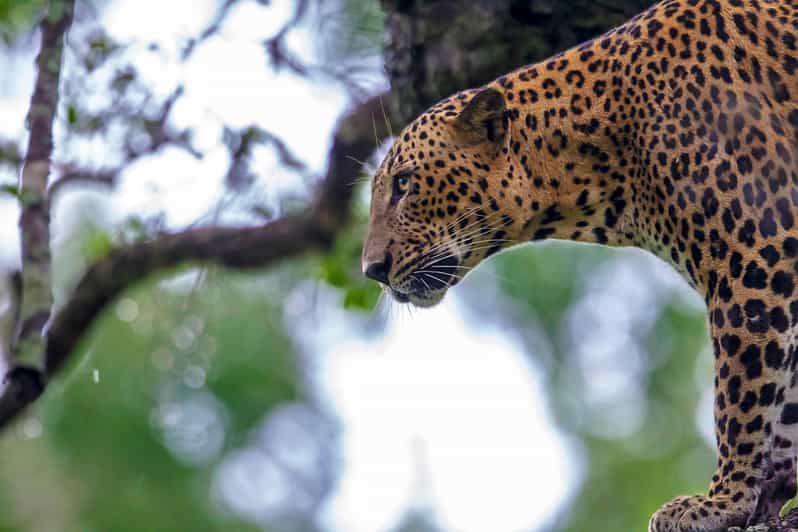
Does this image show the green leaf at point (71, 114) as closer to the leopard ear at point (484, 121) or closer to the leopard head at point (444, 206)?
the leopard head at point (444, 206)

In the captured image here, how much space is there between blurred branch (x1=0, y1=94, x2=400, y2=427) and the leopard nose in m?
2.86

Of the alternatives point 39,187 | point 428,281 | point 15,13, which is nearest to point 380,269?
point 428,281

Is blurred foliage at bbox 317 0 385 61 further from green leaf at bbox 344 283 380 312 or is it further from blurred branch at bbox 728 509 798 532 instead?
blurred branch at bbox 728 509 798 532

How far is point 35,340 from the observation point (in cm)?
565

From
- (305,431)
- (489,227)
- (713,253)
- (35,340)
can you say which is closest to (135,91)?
(489,227)

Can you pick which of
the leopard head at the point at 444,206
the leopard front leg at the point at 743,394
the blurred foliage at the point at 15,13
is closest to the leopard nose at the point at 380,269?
the leopard head at the point at 444,206

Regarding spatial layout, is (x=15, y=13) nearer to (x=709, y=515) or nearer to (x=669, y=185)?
(x=669, y=185)

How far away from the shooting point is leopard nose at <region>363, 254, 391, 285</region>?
285 inches

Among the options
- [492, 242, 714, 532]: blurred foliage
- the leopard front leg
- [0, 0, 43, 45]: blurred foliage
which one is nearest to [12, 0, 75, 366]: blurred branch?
[0, 0, 43, 45]: blurred foliage

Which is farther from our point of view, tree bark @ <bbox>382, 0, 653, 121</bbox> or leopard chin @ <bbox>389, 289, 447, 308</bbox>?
tree bark @ <bbox>382, 0, 653, 121</bbox>

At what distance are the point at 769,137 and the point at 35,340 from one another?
11.6 ft

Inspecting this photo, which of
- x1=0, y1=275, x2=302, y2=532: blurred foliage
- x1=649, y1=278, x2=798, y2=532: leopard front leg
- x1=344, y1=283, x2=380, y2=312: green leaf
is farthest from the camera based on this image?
x1=0, y1=275, x2=302, y2=532: blurred foliage

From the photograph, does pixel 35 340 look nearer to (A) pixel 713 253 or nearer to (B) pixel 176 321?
(A) pixel 713 253

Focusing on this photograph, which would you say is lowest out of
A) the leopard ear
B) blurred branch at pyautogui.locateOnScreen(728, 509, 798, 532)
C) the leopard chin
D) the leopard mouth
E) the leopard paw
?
the leopard paw
